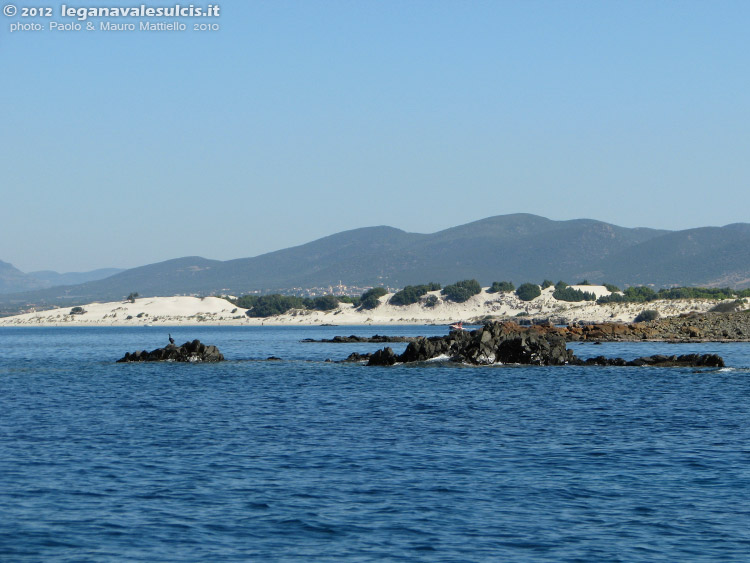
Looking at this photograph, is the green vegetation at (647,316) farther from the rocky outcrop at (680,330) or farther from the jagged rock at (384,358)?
the jagged rock at (384,358)

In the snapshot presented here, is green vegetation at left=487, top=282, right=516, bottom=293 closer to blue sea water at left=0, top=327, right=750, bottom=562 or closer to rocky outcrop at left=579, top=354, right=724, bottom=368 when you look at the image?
rocky outcrop at left=579, top=354, right=724, bottom=368

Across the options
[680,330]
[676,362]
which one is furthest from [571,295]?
[676,362]

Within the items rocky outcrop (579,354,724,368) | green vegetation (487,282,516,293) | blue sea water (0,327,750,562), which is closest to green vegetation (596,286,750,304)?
green vegetation (487,282,516,293)

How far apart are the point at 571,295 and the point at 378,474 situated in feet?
538

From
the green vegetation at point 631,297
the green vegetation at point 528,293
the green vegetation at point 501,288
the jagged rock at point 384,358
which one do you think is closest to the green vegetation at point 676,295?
the green vegetation at point 631,297

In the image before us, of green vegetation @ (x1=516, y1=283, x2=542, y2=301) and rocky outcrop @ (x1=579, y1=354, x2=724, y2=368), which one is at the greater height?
green vegetation @ (x1=516, y1=283, x2=542, y2=301)

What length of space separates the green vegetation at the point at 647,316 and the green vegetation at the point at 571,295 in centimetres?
3926

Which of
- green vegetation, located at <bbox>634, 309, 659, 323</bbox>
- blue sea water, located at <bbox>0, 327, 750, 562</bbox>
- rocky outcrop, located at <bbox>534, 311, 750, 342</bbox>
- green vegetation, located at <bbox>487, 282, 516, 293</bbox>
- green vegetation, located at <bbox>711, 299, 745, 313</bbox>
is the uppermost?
green vegetation, located at <bbox>487, 282, 516, 293</bbox>

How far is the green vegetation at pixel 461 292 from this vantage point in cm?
19125

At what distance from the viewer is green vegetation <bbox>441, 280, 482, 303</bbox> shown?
627 ft

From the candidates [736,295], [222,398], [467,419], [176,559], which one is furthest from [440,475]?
[736,295]

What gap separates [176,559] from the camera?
16844mm

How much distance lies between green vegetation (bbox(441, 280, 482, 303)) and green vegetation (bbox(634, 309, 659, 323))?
53.4 m

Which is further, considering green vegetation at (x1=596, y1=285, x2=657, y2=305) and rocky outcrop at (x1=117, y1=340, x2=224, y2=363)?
green vegetation at (x1=596, y1=285, x2=657, y2=305)
